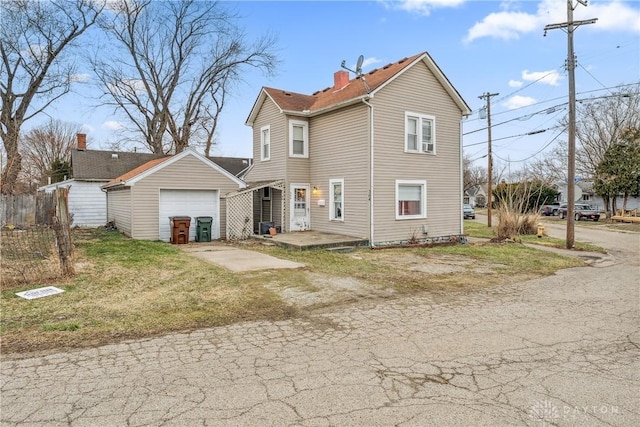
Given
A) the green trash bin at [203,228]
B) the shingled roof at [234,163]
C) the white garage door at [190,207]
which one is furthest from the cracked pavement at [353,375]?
the shingled roof at [234,163]

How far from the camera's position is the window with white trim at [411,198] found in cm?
1478

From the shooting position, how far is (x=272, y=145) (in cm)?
1722

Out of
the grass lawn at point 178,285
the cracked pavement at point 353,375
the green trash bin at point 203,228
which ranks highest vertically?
the green trash bin at point 203,228

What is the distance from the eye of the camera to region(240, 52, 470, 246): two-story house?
46.4ft

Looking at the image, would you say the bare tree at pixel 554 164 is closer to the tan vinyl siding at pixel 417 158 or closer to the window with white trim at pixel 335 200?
the tan vinyl siding at pixel 417 158

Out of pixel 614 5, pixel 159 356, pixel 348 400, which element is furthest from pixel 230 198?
pixel 614 5

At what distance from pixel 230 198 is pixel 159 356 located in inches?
469

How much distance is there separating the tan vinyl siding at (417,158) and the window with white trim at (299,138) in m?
3.84

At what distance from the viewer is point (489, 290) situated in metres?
7.67

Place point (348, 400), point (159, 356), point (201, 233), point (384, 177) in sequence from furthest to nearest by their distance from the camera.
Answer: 1. point (201, 233)
2. point (384, 177)
3. point (159, 356)
4. point (348, 400)

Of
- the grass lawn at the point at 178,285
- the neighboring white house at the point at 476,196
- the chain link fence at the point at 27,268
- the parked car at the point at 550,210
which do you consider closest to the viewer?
the grass lawn at the point at 178,285

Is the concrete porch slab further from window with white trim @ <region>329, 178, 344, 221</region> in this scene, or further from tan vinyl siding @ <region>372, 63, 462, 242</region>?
tan vinyl siding @ <region>372, 63, 462, 242</region>

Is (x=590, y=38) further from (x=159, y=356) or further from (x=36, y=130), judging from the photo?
(x=36, y=130)

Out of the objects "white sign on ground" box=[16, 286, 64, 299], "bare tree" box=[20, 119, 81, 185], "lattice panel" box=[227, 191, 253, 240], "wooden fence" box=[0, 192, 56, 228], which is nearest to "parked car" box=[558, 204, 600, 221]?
"lattice panel" box=[227, 191, 253, 240]
